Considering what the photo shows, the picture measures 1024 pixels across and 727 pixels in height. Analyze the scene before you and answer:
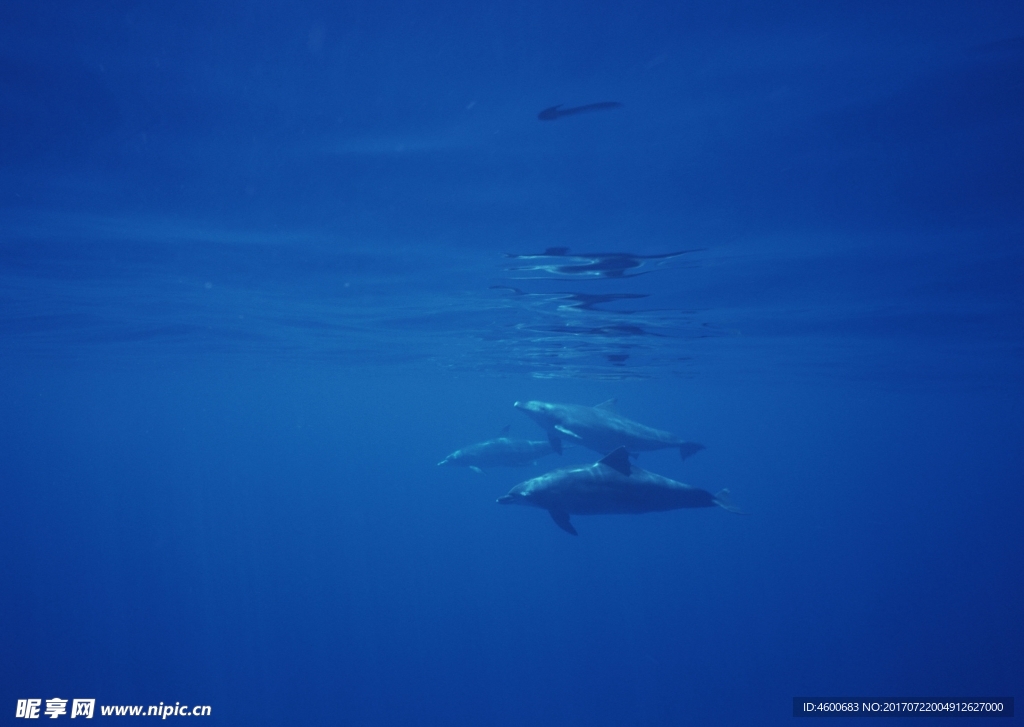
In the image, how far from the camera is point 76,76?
6.68m

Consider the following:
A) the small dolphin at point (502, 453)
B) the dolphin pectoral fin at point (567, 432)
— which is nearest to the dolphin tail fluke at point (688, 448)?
the dolphin pectoral fin at point (567, 432)

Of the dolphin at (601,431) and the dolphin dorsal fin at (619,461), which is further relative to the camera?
the dolphin at (601,431)

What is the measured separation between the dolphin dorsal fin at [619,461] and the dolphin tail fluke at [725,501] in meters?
2.21

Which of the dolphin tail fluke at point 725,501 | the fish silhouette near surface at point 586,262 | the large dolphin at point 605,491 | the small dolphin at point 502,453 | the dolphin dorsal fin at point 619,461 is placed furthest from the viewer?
the small dolphin at point 502,453

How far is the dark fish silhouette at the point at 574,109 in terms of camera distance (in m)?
7.13

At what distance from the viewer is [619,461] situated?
35.5 feet

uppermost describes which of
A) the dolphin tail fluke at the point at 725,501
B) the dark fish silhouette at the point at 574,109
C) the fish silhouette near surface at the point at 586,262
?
the dark fish silhouette at the point at 574,109

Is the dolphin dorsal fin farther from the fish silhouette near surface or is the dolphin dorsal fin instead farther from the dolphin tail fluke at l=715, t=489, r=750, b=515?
the fish silhouette near surface

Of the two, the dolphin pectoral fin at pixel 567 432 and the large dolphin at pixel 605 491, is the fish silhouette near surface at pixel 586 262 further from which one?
the dolphin pectoral fin at pixel 567 432

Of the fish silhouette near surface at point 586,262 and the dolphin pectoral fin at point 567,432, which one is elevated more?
the fish silhouette near surface at point 586,262

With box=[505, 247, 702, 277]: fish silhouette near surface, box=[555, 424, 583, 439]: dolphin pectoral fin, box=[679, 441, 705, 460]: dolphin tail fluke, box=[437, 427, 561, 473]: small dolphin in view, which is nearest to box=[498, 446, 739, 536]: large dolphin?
box=[679, 441, 705, 460]: dolphin tail fluke

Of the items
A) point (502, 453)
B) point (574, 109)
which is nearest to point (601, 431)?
point (502, 453)

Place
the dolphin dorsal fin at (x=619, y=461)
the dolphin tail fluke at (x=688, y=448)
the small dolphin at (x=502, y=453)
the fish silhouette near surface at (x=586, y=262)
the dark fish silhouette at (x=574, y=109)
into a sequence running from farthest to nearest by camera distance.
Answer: the small dolphin at (x=502, y=453) < the dolphin tail fluke at (x=688, y=448) < the fish silhouette near surface at (x=586, y=262) < the dolphin dorsal fin at (x=619, y=461) < the dark fish silhouette at (x=574, y=109)

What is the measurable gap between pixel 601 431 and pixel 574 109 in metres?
10.6
